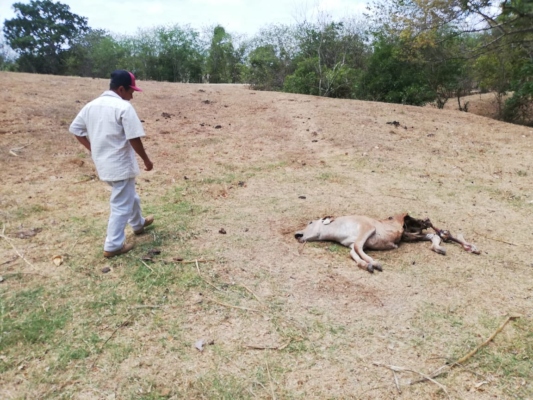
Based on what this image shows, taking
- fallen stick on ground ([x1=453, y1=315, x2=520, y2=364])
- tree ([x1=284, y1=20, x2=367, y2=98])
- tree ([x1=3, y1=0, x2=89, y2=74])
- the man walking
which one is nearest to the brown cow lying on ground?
fallen stick on ground ([x1=453, y1=315, x2=520, y2=364])

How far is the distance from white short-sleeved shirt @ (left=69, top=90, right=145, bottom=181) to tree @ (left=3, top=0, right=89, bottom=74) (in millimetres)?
29538

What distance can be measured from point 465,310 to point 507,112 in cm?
1239

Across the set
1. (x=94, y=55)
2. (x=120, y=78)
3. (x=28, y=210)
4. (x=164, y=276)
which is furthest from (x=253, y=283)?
(x=94, y=55)

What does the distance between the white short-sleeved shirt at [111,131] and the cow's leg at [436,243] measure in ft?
10.6

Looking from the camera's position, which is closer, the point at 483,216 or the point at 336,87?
the point at 483,216

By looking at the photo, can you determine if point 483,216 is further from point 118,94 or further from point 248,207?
point 118,94

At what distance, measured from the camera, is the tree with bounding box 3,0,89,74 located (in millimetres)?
29422

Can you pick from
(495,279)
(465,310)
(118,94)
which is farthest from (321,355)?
(118,94)

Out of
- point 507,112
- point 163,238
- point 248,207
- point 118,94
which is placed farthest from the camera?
point 507,112

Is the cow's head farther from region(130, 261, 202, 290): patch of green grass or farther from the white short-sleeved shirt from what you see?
the white short-sleeved shirt

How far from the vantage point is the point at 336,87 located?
15.5 metres

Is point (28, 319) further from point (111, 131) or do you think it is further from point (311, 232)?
point (311, 232)

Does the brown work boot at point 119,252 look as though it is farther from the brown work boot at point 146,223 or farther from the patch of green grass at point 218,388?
the patch of green grass at point 218,388

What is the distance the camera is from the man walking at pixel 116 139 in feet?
11.2
